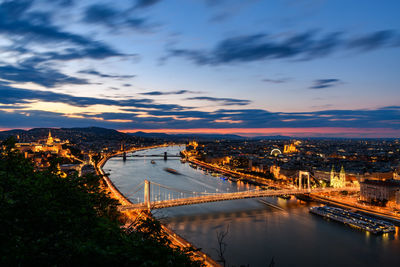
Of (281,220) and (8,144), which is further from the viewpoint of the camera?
(281,220)

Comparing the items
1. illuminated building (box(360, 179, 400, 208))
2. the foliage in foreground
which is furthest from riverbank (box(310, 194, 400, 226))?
the foliage in foreground

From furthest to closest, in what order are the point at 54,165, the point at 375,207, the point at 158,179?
the point at 158,179 < the point at 375,207 < the point at 54,165

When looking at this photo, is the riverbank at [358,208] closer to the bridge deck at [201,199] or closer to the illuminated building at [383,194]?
the bridge deck at [201,199]

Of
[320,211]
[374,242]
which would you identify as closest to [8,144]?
[374,242]

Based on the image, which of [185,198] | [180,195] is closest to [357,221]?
[185,198]

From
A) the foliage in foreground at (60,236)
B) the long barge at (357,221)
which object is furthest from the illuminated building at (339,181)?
the foliage in foreground at (60,236)

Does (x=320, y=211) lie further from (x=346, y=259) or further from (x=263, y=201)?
(x=346, y=259)

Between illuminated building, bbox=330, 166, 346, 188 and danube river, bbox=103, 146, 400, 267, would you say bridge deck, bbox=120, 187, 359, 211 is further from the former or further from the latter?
illuminated building, bbox=330, 166, 346, 188
